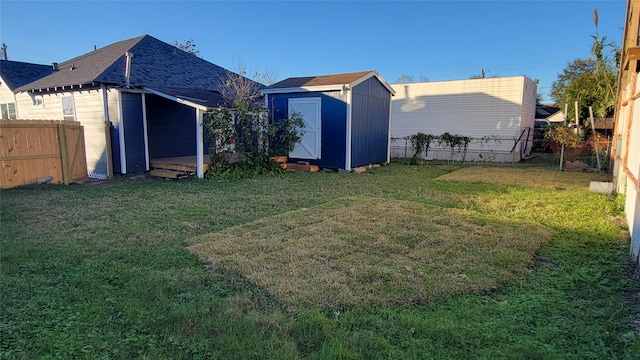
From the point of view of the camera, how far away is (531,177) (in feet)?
30.6

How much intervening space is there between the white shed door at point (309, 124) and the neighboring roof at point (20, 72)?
394 inches

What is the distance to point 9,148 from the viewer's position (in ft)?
24.2

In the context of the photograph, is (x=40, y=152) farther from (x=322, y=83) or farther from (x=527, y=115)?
(x=527, y=115)

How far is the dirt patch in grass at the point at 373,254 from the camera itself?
2830 mm

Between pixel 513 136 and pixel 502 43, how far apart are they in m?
10.3

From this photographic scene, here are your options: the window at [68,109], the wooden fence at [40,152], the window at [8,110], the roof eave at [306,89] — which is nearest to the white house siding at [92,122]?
the window at [68,109]

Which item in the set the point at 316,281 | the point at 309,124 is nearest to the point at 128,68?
Answer: the point at 309,124

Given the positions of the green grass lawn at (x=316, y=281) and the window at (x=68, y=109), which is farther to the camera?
the window at (x=68, y=109)

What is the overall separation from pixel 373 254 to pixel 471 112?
13.1 meters

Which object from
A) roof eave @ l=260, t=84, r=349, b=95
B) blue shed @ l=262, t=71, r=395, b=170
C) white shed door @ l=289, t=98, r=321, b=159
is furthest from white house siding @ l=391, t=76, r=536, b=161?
roof eave @ l=260, t=84, r=349, b=95

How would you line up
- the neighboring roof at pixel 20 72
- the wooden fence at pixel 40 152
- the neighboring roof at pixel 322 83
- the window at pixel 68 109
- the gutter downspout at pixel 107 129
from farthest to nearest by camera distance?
the neighboring roof at pixel 20 72 → the neighboring roof at pixel 322 83 → the window at pixel 68 109 → the gutter downspout at pixel 107 129 → the wooden fence at pixel 40 152

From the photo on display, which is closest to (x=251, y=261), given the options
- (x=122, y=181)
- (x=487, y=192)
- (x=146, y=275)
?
(x=146, y=275)

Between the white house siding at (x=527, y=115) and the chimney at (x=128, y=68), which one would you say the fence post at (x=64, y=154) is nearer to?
the chimney at (x=128, y=68)

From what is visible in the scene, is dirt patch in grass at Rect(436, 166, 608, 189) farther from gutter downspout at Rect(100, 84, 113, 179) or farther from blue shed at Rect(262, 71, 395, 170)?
gutter downspout at Rect(100, 84, 113, 179)
